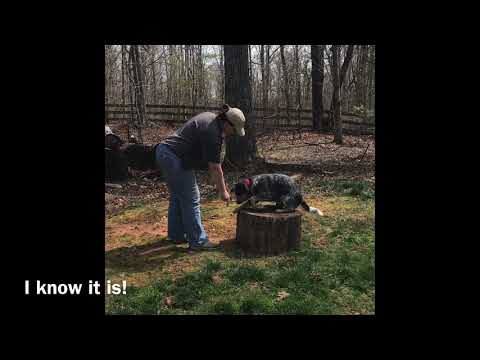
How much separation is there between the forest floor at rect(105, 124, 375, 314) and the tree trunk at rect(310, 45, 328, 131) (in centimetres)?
1074

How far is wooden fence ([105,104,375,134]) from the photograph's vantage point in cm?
1900

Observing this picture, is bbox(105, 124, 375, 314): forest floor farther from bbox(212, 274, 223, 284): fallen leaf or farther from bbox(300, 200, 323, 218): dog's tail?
bbox(300, 200, 323, 218): dog's tail

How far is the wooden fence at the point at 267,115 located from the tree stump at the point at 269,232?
12.7m

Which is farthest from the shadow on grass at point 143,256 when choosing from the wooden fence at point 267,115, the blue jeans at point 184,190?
the wooden fence at point 267,115

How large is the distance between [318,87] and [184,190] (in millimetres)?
14845

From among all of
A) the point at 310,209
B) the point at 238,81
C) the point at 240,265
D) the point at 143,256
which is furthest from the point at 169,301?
the point at 238,81

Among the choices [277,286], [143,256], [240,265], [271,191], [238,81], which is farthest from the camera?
[238,81]

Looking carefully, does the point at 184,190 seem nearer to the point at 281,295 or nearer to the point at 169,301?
the point at 169,301

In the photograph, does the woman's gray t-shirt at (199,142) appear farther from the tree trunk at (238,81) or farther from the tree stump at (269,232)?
the tree trunk at (238,81)

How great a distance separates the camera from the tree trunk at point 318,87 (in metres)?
18.6

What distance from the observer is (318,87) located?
63.1 feet

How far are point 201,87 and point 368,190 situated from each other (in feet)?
48.6
